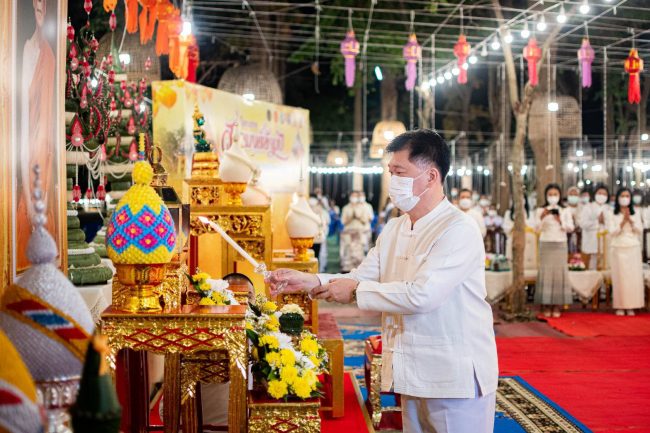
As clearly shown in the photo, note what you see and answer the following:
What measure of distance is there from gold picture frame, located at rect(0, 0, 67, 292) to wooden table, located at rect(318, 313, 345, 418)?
1.95 m

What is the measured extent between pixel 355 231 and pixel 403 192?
1149 cm

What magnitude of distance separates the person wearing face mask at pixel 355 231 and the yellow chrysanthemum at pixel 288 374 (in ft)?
35.7

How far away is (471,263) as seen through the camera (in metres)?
2.56

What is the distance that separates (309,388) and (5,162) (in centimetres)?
155

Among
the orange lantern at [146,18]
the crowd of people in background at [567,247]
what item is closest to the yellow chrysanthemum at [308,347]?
the orange lantern at [146,18]

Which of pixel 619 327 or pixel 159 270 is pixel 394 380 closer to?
pixel 159 270

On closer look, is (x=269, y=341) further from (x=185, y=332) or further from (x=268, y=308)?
(x=185, y=332)

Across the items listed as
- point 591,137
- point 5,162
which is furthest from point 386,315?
point 591,137

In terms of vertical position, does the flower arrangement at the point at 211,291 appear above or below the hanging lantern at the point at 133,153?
below

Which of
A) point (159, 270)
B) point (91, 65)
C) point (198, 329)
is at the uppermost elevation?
point (91, 65)

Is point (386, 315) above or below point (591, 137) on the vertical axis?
below

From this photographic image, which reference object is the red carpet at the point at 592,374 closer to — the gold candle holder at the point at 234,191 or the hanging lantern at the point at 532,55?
the gold candle holder at the point at 234,191

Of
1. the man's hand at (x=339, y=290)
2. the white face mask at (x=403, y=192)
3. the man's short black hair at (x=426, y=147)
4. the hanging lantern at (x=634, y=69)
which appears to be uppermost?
the hanging lantern at (x=634, y=69)

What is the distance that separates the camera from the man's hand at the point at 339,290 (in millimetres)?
2660
